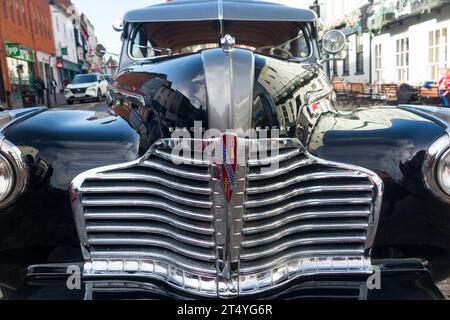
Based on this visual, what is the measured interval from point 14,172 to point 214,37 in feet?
6.80

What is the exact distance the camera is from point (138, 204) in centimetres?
194

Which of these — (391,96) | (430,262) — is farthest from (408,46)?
(430,262)

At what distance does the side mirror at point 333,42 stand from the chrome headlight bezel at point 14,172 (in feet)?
9.04

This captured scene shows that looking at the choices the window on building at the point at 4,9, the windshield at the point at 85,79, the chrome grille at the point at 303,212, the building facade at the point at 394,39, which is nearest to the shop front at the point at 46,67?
the window on building at the point at 4,9

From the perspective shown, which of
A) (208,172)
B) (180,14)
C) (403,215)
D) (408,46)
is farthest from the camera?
(408,46)

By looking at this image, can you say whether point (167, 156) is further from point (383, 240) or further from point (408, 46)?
point (408, 46)

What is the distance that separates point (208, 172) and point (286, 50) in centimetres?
211

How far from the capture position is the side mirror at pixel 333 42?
12.7 ft

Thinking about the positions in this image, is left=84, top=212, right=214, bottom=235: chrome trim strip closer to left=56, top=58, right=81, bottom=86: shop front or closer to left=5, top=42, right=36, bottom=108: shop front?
left=5, top=42, right=36, bottom=108: shop front

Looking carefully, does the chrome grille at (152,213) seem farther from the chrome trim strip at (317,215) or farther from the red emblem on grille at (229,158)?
the chrome trim strip at (317,215)

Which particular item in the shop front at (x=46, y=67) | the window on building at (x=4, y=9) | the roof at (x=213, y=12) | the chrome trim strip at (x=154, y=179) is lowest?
the chrome trim strip at (x=154, y=179)

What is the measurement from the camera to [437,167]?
2.05 m

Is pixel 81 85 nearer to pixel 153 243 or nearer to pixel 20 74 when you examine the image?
pixel 20 74
